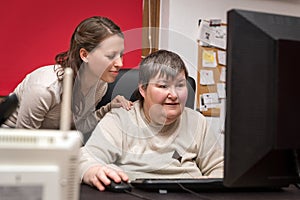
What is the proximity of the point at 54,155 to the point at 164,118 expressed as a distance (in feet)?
2.79

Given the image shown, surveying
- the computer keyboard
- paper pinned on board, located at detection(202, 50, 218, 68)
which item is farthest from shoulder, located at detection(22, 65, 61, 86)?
paper pinned on board, located at detection(202, 50, 218, 68)

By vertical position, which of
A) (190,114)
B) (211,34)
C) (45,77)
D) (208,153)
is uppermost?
(211,34)

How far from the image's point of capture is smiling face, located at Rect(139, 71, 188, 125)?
1.38 m

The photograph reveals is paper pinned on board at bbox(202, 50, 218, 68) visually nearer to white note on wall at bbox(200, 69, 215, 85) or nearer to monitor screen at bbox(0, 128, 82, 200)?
white note on wall at bbox(200, 69, 215, 85)

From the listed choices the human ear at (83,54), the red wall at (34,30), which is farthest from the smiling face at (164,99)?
the red wall at (34,30)

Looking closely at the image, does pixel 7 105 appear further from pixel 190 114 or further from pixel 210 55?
pixel 210 55

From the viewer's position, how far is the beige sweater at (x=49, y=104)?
1599 millimetres

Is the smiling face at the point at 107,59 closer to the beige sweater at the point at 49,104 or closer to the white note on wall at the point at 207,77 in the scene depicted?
the beige sweater at the point at 49,104

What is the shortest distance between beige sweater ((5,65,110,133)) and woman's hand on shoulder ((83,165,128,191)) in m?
0.57

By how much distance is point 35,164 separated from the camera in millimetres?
539

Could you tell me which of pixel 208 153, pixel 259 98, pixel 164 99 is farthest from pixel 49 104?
pixel 259 98

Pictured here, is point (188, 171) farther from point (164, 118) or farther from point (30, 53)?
point (30, 53)

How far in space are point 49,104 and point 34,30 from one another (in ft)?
2.99

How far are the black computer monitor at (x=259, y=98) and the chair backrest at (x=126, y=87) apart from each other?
2.96ft
